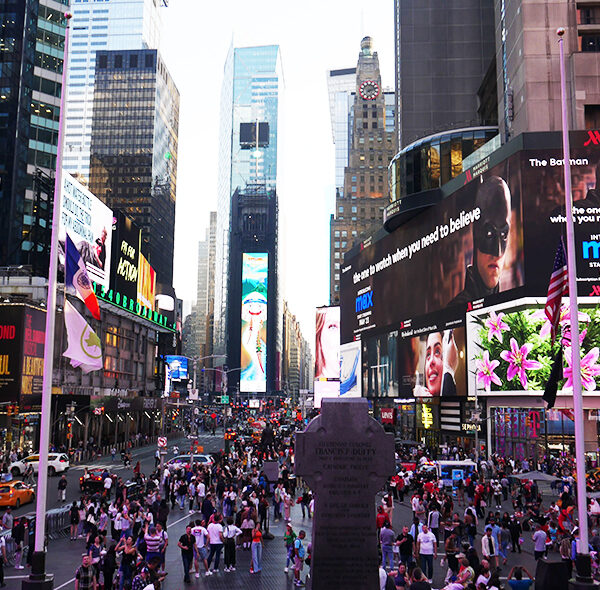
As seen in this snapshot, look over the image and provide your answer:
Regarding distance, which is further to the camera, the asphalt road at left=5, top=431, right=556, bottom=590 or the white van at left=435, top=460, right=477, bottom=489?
the white van at left=435, top=460, right=477, bottom=489

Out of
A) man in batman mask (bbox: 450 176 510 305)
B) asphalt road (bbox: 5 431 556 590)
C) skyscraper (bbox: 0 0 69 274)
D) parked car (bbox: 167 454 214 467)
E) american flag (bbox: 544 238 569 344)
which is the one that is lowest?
asphalt road (bbox: 5 431 556 590)

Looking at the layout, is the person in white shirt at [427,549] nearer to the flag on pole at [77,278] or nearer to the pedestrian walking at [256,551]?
the pedestrian walking at [256,551]

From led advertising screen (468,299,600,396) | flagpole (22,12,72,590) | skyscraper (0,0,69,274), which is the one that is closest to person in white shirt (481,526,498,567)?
flagpole (22,12,72,590)

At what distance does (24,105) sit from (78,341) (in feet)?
273

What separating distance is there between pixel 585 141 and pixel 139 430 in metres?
64.2

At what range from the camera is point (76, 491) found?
3997 cm

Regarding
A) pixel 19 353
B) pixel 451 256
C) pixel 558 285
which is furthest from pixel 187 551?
pixel 451 256

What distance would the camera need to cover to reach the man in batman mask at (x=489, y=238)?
57.8 metres

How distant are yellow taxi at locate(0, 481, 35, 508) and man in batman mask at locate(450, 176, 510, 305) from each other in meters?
39.9

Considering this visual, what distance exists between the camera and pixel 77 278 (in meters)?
18.7

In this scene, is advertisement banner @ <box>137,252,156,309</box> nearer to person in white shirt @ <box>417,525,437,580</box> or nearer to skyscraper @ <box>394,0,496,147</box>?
skyscraper @ <box>394,0,496,147</box>

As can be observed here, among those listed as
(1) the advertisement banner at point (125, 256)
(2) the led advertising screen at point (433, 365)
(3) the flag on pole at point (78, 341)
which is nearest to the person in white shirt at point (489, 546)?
(3) the flag on pole at point (78, 341)

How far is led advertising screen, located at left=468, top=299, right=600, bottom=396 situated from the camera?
5169 centimetres

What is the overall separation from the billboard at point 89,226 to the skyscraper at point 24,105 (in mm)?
20694
